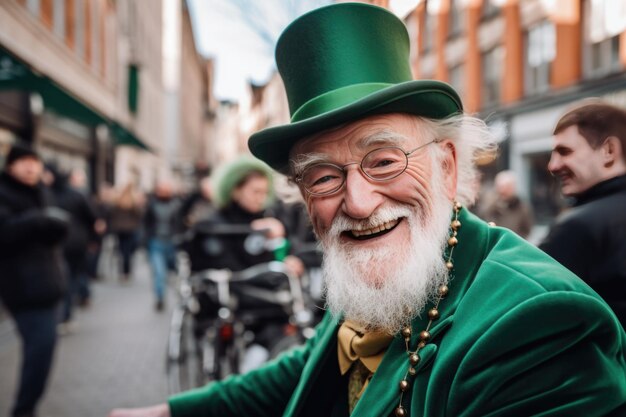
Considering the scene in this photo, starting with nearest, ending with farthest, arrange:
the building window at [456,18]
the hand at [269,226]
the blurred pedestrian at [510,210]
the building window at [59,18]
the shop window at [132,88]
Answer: the hand at [269,226] < the blurred pedestrian at [510,210] < the building window at [59,18] < the building window at [456,18] < the shop window at [132,88]

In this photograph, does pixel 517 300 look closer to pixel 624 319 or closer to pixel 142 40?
pixel 624 319

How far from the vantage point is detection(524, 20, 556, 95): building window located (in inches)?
580

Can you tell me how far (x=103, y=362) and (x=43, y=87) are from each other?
11.8 feet

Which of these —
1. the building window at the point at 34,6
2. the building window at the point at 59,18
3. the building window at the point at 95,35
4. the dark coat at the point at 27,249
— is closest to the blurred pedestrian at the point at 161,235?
the dark coat at the point at 27,249

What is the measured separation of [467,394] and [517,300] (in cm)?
21

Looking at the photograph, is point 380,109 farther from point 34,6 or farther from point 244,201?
point 34,6

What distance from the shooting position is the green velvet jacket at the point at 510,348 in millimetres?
1028

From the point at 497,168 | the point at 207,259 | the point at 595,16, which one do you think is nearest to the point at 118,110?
the point at 497,168

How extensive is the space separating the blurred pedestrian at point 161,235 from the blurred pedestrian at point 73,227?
1364mm

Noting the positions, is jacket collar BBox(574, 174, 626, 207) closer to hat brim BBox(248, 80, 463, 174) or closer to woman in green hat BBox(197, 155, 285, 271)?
hat brim BBox(248, 80, 463, 174)

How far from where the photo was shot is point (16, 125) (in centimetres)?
1065

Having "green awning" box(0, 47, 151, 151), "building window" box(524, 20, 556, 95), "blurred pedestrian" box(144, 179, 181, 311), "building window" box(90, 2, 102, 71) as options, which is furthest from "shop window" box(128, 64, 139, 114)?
A: "building window" box(524, 20, 556, 95)

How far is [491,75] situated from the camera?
17438 millimetres

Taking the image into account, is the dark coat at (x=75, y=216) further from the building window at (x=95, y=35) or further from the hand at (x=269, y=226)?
the building window at (x=95, y=35)
